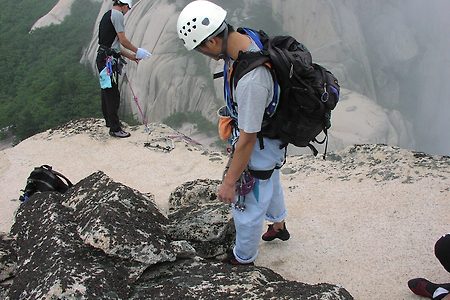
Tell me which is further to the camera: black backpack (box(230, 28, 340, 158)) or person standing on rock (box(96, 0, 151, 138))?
person standing on rock (box(96, 0, 151, 138))

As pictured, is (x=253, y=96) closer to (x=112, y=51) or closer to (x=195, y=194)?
(x=195, y=194)

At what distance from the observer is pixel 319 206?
5.52m

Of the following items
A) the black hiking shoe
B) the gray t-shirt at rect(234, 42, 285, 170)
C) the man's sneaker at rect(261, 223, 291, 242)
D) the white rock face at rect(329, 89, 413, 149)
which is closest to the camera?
the gray t-shirt at rect(234, 42, 285, 170)

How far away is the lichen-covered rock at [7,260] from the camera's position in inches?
151

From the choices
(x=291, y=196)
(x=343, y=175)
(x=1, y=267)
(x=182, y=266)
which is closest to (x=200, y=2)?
(x=182, y=266)

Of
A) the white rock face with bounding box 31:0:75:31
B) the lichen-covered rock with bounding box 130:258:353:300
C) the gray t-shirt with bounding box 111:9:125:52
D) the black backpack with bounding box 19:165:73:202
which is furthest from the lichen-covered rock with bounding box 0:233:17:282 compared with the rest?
the white rock face with bounding box 31:0:75:31

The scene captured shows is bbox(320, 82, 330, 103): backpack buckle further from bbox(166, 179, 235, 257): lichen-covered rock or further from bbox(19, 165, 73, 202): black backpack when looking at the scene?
A: bbox(19, 165, 73, 202): black backpack

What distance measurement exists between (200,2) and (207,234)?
6.46 feet

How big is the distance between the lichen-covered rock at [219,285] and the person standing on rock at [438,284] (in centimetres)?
95

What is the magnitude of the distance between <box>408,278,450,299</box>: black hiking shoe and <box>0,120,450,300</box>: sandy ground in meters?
0.08

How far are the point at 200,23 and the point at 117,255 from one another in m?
1.61

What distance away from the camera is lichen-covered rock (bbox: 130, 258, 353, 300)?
310 cm

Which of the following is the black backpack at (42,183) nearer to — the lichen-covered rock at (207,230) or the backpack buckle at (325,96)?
the lichen-covered rock at (207,230)

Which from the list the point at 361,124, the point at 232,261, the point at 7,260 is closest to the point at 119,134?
the point at 7,260
